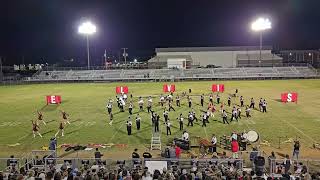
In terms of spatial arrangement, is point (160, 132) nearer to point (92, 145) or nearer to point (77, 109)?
point (92, 145)

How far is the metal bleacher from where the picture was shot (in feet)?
262

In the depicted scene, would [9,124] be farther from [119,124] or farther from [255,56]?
[255,56]

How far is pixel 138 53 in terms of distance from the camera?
19875 cm

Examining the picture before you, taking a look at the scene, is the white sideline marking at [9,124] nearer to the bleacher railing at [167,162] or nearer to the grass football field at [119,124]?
the grass football field at [119,124]

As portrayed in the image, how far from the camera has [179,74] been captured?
82875mm

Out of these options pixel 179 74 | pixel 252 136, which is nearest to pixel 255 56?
pixel 179 74

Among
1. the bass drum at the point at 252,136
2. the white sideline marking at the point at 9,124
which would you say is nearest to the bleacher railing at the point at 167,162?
the bass drum at the point at 252,136

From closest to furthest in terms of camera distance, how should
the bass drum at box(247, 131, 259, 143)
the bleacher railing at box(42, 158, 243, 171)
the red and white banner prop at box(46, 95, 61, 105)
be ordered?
the bleacher railing at box(42, 158, 243, 171) → the bass drum at box(247, 131, 259, 143) → the red and white banner prop at box(46, 95, 61, 105)

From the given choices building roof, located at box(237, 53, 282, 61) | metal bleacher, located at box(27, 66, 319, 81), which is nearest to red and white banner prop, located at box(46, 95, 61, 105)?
metal bleacher, located at box(27, 66, 319, 81)

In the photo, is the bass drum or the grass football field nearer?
the bass drum

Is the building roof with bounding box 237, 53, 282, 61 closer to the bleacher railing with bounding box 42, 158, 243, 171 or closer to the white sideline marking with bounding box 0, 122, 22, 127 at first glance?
the white sideline marking with bounding box 0, 122, 22, 127

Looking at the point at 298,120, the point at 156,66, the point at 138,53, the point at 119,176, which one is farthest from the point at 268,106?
the point at 138,53

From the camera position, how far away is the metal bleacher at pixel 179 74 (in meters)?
79.9

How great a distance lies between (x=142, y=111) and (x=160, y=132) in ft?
31.6
